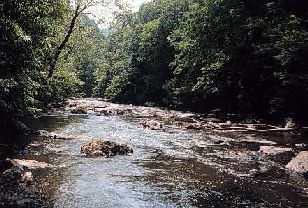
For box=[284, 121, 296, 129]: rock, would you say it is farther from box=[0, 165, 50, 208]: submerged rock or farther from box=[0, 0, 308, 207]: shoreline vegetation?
box=[0, 165, 50, 208]: submerged rock

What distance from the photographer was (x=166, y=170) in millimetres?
12719

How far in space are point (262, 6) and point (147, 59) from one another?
33.2 m

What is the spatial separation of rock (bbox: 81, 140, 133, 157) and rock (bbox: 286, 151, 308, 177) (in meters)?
5.76

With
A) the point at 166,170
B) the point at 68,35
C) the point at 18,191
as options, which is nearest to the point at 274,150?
the point at 166,170

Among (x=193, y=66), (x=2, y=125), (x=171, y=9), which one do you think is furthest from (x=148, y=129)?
(x=171, y=9)

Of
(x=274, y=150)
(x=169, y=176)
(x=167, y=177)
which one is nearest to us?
(x=167, y=177)

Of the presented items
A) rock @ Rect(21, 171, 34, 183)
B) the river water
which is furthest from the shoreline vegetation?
the river water

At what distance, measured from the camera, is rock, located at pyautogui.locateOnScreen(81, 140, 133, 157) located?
14.7 m

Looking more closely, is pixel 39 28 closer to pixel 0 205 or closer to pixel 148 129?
pixel 0 205

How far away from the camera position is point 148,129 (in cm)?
2352

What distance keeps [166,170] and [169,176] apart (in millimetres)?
778

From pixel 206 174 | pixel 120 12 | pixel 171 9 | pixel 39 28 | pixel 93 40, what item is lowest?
pixel 206 174

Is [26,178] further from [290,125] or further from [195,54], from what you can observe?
[195,54]

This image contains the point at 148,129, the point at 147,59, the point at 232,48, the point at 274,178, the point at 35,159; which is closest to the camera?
the point at 274,178
